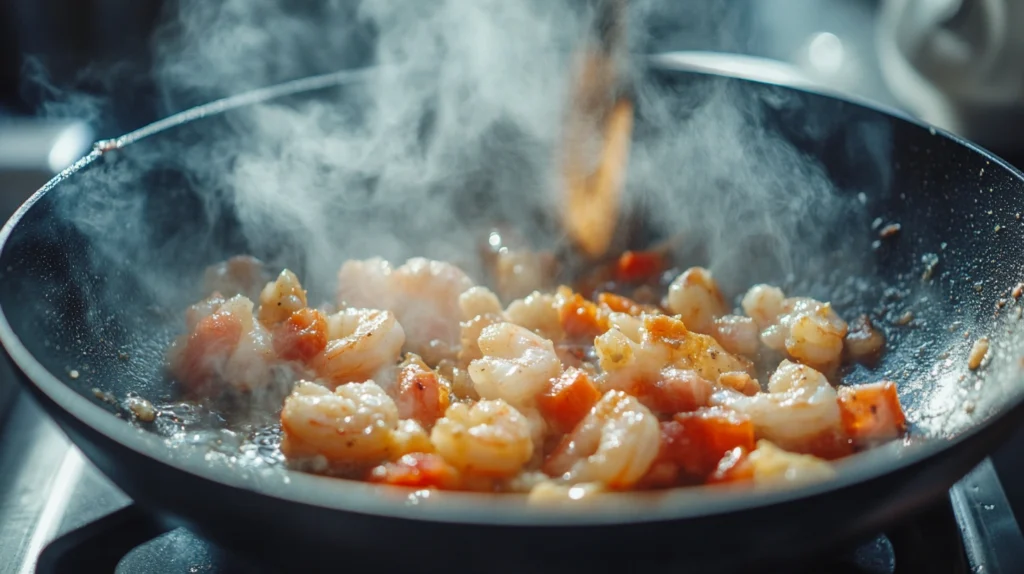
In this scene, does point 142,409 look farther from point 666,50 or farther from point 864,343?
point 666,50

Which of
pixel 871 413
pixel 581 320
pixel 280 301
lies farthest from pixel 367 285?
pixel 871 413

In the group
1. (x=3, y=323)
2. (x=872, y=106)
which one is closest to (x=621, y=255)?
(x=872, y=106)

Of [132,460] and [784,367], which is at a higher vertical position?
[784,367]

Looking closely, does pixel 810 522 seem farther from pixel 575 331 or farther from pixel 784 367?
pixel 575 331

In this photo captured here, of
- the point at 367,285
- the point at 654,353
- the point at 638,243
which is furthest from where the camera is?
the point at 638,243

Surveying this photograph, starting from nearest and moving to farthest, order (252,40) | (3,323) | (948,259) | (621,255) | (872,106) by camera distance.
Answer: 1. (3,323)
2. (948,259)
3. (872,106)
4. (621,255)
5. (252,40)

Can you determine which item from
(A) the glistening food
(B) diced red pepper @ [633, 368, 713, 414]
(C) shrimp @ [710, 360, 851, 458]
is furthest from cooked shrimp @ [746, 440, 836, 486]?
(B) diced red pepper @ [633, 368, 713, 414]
